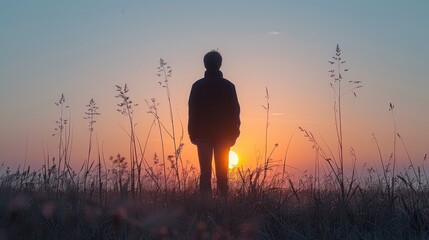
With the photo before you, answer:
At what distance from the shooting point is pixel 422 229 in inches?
160

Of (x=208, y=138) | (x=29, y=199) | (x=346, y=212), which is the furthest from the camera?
(x=208, y=138)

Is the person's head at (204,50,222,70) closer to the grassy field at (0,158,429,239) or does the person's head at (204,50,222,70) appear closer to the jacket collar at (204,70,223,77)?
the jacket collar at (204,70,223,77)

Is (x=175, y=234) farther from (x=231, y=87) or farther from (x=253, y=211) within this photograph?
(x=231, y=87)

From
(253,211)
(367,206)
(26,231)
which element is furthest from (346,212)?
(26,231)

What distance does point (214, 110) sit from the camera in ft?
23.4

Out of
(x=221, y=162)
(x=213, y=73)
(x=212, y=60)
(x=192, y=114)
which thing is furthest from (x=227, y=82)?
(x=221, y=162)

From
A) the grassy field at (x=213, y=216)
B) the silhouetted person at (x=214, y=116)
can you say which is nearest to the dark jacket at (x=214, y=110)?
the silhouetted person at (x=214, y=116)

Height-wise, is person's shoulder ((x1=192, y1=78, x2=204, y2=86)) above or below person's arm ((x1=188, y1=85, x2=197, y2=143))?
above

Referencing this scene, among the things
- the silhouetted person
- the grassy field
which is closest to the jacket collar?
the silhouetted person

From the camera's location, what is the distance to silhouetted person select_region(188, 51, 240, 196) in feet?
23.1

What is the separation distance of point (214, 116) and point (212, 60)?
634mm

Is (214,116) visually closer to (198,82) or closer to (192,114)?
(192,114)

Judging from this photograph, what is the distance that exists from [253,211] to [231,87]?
292 cm

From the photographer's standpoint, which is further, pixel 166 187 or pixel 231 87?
pixel 231 87
